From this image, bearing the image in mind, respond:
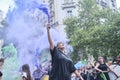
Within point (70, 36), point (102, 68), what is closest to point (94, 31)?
point (70, 36)

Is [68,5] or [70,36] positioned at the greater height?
[68,5]

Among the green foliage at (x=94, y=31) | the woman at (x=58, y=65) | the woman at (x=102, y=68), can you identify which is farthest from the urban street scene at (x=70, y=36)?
the woman at (x=58, y=65)

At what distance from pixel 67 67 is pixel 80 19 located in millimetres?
36817

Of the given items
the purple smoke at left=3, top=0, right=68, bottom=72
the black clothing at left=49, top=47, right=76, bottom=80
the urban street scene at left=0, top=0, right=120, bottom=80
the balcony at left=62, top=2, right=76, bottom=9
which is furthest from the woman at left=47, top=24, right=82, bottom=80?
the balcony at left=62, top=2, right=76, bottom=9

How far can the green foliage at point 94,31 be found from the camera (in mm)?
38656

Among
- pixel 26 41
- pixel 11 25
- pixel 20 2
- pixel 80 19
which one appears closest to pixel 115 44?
pixel 80 19

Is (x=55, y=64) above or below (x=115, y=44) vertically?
above

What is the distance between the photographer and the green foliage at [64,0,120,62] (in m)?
38.7

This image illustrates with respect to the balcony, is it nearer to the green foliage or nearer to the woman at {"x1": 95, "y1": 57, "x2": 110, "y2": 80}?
the green foliage

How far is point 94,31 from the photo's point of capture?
133 ft

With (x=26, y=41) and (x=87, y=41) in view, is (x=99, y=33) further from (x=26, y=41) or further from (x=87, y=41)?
(x=26, y=41)

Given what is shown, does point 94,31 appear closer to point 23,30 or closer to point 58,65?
point 23,30

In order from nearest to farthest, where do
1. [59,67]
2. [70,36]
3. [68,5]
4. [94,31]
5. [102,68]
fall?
[59,67]
[102,68]
[94,31]
[70,36]
[68,5]

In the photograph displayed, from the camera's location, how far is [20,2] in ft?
47.1
